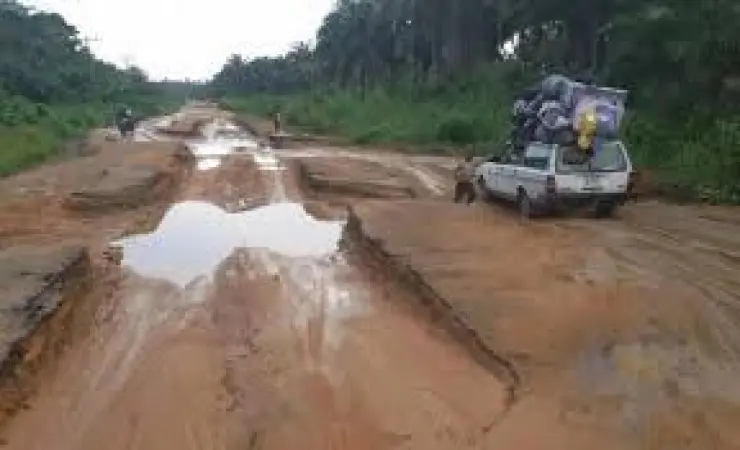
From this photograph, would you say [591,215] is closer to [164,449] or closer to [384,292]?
[384,292]

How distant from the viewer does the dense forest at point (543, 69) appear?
800 inches

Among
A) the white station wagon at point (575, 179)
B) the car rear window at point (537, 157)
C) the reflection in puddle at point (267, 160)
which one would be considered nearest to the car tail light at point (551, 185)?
the white station wagon at point (575, 179)

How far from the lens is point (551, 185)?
48.5 feet

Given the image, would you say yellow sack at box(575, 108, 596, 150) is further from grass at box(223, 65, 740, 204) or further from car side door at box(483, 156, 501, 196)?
grass at box(223, 65, 740, 204)

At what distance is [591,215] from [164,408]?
374 inches

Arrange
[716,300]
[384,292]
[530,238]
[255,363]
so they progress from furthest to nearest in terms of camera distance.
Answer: [530,238], [384,292], [716,300], [255,363]

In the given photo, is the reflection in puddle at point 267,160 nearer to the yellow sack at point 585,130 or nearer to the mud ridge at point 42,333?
the yellow sack at point 585,130

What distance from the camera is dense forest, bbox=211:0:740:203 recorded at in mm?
20312

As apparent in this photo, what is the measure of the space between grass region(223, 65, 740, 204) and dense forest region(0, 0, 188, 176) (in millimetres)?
11708

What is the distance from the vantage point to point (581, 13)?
112 ft

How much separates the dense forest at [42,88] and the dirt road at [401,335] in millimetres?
15141

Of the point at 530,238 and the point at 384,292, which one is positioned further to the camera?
the point at 530,238

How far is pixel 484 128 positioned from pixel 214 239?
65.0 feet

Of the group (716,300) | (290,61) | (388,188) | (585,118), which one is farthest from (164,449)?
(290,61)
